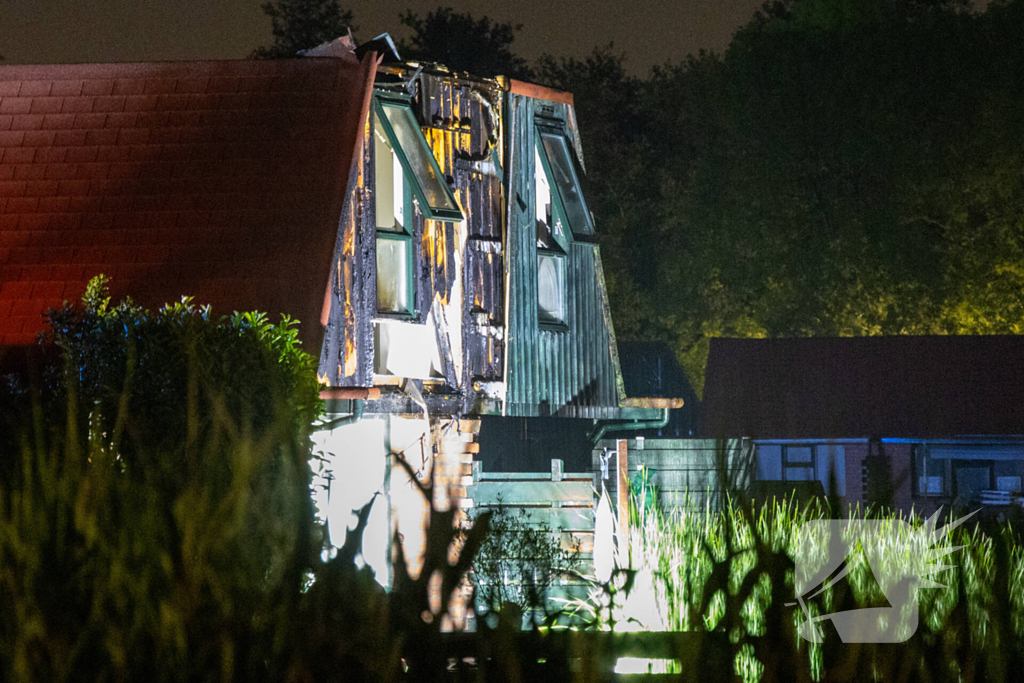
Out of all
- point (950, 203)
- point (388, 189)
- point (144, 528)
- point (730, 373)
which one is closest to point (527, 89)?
point (388, 189)

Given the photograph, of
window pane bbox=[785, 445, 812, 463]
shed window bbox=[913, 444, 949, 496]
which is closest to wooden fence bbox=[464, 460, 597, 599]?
window pane bbox=[785, 445, 812, 463]

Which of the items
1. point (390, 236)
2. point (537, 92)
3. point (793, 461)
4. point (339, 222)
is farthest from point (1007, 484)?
point (339, 222)

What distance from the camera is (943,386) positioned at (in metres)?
32.9

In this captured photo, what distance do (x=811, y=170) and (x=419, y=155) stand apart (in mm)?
31748

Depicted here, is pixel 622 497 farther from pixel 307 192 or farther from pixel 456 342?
pixel 307 192

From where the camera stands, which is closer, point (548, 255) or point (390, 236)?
point (390, 236)

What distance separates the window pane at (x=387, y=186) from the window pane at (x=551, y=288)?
274 centimetres

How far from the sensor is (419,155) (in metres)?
13.7

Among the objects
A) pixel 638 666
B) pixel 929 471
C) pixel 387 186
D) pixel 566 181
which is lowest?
pixel 929 471

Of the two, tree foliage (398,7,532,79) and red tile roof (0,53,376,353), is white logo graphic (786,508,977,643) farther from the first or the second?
tree foliage (398,7,532,79)

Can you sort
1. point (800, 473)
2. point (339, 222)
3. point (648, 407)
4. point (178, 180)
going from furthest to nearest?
point (800, 473) → point (648, 407) → point (178, 180) → point (339, 222)

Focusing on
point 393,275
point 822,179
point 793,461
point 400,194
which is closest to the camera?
point 393,275

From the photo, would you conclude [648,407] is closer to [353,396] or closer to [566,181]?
[566,181]

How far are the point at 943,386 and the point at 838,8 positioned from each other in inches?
712
